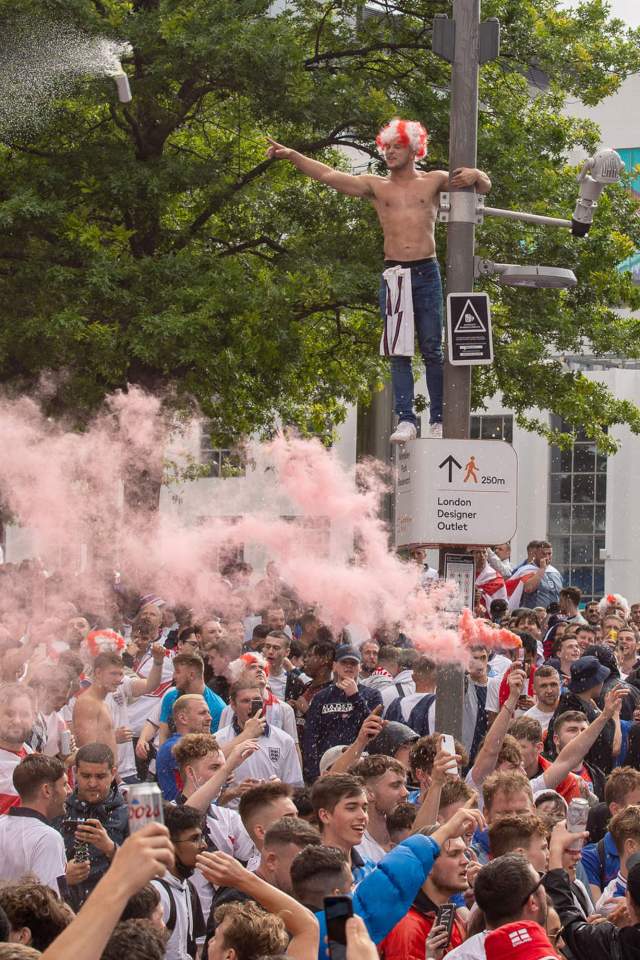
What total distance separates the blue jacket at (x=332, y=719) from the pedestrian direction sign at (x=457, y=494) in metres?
2.01

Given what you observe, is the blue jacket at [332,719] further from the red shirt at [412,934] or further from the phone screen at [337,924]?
the phone screen at [337,924]

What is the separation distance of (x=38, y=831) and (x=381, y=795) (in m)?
1.85

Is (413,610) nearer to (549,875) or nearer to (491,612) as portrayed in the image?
(549,875)

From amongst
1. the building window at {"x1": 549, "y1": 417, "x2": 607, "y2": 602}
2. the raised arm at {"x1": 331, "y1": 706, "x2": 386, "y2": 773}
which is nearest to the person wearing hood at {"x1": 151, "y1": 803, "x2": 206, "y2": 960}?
the raised arm at {"x1": 331, "y1": 706, "x2": 386, "y2": 773}

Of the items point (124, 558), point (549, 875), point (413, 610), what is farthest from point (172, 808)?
point (124, 558)

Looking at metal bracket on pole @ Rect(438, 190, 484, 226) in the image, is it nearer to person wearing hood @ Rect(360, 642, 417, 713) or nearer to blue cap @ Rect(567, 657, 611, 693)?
person wearing hood @ Rect(360, 642, 417, 713)

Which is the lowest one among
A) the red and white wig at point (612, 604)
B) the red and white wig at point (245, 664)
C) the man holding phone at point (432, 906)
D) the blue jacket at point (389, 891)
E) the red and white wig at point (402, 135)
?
the man holding phone at point (432, 906)

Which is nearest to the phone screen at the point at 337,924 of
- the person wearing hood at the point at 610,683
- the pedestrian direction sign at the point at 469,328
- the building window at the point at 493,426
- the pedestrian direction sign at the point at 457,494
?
the pedestrian direction sign at the point at 457,494

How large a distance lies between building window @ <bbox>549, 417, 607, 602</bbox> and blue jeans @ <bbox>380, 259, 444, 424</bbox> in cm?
3287

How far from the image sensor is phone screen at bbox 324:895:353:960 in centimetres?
360

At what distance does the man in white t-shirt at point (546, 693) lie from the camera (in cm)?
1073

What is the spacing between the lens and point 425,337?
32.0 feet

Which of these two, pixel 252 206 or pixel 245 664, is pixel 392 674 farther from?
pixel 252 206

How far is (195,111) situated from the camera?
56.6 feet
